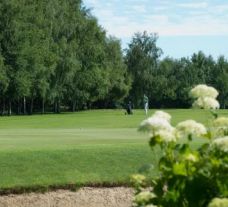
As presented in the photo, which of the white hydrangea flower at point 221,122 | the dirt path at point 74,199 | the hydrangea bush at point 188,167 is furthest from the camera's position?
the dirt path at point 74,199

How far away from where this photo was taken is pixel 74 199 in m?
12.2

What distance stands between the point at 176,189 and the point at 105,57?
83.4m

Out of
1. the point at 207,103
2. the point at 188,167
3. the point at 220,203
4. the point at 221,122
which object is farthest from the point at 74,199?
the point at 220,203

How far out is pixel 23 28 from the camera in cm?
7250

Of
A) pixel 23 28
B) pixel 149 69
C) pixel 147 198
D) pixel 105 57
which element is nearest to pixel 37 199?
pixel 147 198

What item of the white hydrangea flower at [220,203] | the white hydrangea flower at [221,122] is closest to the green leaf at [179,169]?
the white hydrangea flower at [220,203]

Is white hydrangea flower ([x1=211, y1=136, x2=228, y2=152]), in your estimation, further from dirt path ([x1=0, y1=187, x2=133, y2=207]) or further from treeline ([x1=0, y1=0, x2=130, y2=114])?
treeline ([x1=0, y1=0, x2=130, y2=114])

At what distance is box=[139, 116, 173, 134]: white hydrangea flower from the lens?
15.8ft

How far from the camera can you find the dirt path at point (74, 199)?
39.6 feet

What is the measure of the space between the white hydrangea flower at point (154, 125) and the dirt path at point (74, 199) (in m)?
7.40

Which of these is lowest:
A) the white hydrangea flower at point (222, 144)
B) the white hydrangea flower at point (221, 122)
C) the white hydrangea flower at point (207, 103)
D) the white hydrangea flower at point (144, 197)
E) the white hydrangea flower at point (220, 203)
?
the white hydrangea flower at point (144, 197)

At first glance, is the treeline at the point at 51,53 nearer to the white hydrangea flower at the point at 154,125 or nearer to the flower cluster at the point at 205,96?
the flower cluster at the point at 205,96

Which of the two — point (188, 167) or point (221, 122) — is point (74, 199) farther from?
point (188, 167)

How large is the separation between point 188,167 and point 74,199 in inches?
299
